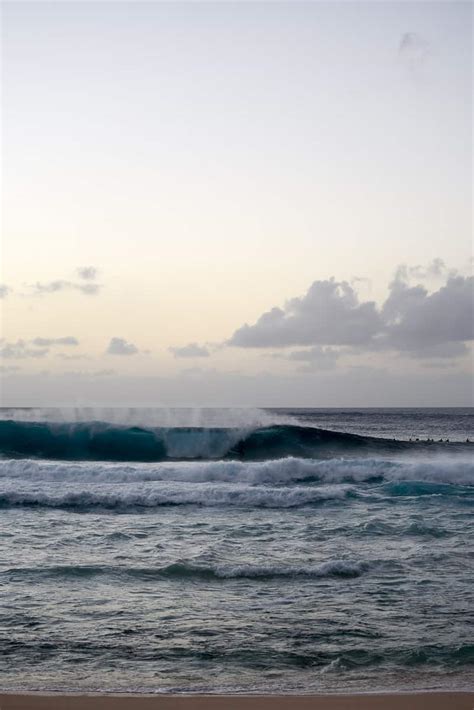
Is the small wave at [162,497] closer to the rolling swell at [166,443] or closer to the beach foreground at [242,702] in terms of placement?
the beach foreground at [242,702]

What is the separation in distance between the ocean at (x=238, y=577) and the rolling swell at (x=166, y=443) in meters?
8.32

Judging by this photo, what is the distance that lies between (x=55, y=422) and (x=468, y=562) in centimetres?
2426

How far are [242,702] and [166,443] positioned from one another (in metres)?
→ 24.9

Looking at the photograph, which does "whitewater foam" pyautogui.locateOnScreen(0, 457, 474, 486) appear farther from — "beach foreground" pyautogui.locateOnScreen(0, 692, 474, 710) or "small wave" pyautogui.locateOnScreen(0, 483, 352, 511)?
"beach foreground" pyautogui.locateOnScreen(0, 692, 474, 710)

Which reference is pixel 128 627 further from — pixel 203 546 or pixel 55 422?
pixel 55 422

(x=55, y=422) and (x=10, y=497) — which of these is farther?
(x=55, y=422)

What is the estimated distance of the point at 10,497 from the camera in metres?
15.9

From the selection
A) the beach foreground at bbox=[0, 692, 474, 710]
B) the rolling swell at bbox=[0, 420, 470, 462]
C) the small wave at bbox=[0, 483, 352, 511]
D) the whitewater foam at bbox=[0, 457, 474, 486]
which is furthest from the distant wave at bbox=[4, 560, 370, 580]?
the rolling swell at bbox=[0, 420, 470, 462]

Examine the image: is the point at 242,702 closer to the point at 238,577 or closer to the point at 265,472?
the point at 238,577

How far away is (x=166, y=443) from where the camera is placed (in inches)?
1182

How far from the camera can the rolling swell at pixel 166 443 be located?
1131 inches

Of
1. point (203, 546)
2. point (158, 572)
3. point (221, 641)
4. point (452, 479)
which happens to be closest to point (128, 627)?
point (221, 641)

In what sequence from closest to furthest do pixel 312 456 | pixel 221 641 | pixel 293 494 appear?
1. pixel 221 641
2. pixel 293 494
3. pixel 312 456

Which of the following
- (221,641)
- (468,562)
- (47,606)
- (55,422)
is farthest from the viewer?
(55,422)
